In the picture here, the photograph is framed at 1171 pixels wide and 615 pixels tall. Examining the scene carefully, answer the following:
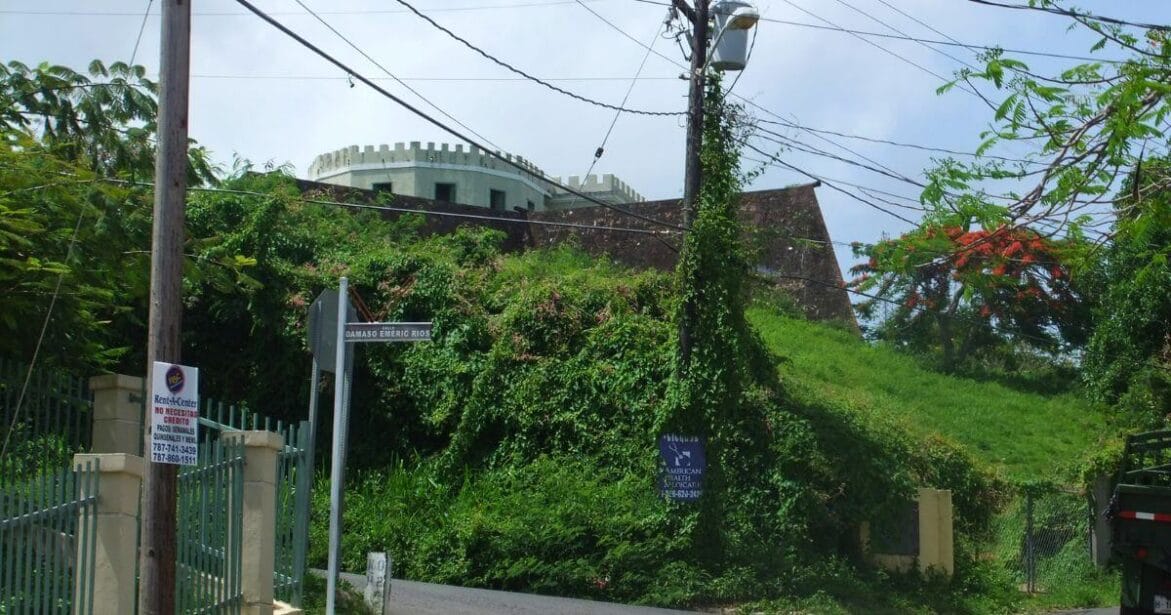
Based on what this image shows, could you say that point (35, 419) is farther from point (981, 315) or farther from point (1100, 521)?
point (981, 315)

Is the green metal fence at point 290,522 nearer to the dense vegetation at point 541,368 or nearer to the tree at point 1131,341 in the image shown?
the dense vegetation at point 541,368

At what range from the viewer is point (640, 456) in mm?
18203

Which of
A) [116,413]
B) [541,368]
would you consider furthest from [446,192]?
[116,413]

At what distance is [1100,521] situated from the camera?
21.4 m

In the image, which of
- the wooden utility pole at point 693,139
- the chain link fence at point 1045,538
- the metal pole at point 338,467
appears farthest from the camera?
the chain link fence at point 1045,538

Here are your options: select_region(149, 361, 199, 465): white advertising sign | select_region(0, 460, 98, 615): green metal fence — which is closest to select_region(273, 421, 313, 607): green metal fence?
select_region(0, 460, 98, 615): green metal fence

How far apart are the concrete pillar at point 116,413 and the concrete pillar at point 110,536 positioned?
9.22 ft

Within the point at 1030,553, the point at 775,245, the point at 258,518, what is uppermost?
the point at 775,245

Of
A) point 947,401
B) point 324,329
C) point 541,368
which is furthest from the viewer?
point 947,401

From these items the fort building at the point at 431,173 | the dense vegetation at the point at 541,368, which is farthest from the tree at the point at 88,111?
the fort building at the point at 431,173

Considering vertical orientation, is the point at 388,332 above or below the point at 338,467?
above

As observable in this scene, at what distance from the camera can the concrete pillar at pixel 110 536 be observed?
8.86 meters

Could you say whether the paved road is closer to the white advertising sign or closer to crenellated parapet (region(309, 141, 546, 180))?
the white advertising sign

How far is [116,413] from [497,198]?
37.8 metres
